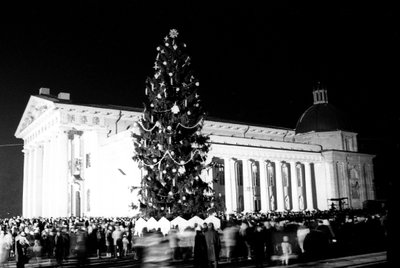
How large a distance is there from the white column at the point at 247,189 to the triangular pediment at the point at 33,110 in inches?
780

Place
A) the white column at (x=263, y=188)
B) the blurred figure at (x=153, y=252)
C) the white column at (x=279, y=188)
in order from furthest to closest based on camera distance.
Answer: the white column at (x=279, y=188) → the white column at (x=263, y=188) → the blurred figure at (x=153, y=252)

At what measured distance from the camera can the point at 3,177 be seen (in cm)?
6216

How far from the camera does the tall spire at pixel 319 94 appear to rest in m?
74.0

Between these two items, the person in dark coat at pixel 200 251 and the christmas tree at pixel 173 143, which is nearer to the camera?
the person in dark coat at pixel 200 251

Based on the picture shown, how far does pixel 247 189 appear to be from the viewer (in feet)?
145

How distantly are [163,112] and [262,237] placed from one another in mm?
8553

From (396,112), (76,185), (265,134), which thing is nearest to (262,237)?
(396,112)

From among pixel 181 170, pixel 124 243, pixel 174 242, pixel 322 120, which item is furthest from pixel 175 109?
pixel 322 120

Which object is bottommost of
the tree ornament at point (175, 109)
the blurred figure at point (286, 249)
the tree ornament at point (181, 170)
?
the blurred figure at point (286, 249)

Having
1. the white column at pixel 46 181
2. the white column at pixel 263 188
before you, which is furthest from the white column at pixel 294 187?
the white column at pixel 46 181

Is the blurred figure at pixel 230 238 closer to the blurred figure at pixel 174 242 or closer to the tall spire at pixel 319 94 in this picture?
the blurred figure at pixel 174 242

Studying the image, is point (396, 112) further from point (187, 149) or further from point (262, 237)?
point (187, 149)

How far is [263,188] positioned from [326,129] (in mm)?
24326

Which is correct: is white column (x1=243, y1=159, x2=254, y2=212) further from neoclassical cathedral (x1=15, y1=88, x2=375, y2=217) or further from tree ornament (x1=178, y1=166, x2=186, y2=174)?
tree ornament (x1=178, y1=166, x2=186, y2=174)
